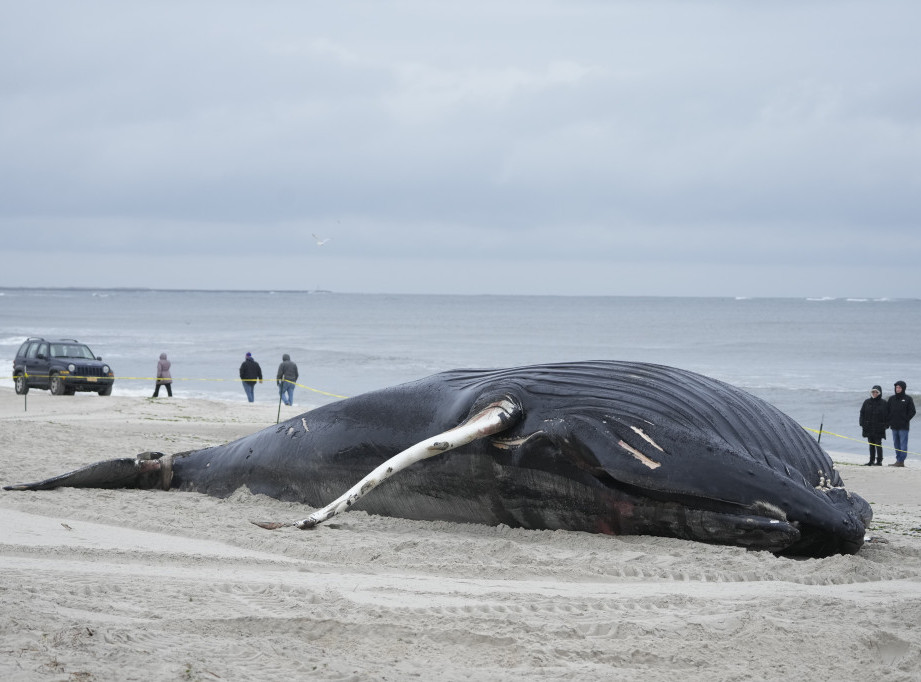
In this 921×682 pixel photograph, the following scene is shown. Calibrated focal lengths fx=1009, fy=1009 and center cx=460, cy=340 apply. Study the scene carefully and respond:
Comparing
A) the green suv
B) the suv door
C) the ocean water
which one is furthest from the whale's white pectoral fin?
the suv door

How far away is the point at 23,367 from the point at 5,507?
23.2 m

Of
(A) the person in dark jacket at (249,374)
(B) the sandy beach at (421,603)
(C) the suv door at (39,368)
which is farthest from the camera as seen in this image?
(C) the suv door at (39,368)

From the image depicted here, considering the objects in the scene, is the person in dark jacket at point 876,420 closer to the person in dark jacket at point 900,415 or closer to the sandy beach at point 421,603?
the person in dark jacket at point 900,415

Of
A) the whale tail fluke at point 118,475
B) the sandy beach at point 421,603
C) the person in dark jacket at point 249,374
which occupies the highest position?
the person in dark jacket at point 249,374

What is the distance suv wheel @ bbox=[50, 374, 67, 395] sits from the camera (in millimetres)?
29109

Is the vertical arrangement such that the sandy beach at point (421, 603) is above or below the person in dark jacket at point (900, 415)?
below

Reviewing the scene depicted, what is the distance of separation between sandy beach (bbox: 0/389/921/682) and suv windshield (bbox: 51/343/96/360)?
23303 millimetres

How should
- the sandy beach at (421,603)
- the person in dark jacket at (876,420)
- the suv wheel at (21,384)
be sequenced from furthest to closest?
the suv wheel at (21,384) → the person in dark jacket at (876,420) → the sandy beach at (421,603)

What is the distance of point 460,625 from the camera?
471 cm

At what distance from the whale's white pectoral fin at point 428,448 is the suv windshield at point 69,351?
2542 centimetres

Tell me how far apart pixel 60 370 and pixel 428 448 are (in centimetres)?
2513

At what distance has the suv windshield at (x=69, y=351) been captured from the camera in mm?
30203

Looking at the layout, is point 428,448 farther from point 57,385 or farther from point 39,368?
point 39,368

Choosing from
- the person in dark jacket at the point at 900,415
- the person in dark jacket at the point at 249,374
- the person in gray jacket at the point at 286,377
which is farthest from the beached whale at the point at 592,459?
the person in dark jacket at the point at 249,374
